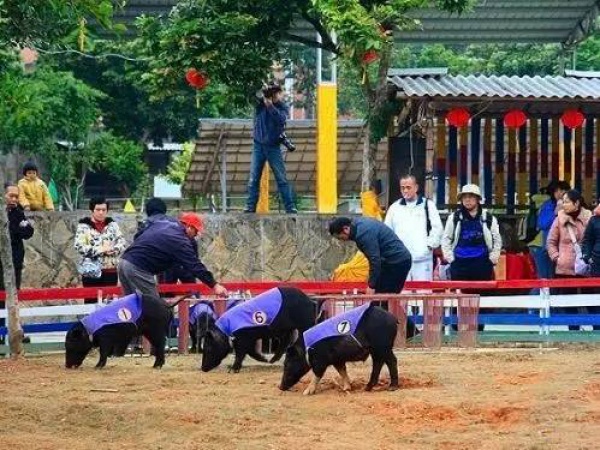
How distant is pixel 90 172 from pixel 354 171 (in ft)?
60.2

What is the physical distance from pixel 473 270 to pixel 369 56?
2.99m

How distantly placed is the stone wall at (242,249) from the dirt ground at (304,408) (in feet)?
16.3

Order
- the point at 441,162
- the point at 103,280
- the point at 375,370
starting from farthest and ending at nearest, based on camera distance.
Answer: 1. the point at 441,162
2. the point at 103,280
3. the point at 375,370

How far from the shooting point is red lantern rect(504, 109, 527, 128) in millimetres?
20328

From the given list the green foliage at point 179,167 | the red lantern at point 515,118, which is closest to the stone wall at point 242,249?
the red lantern at point 515,118

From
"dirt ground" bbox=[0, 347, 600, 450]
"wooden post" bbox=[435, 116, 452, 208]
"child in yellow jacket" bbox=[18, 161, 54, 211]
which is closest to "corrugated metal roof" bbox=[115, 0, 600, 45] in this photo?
"wooden post" bbox=[435, 116, 452, 208]

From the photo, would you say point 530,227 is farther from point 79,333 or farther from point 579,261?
point 79,333

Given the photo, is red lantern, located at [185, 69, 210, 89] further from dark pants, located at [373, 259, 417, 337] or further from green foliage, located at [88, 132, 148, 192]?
green foliage, located at [88, 132, 148, 192]

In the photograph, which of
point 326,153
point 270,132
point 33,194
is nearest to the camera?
point 270,132

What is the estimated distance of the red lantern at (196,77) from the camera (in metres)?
20.3

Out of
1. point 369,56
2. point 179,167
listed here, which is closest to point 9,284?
point 369,56

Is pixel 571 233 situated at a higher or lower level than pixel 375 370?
higher

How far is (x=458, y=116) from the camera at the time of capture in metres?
19.9

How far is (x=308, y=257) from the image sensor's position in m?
21.1
